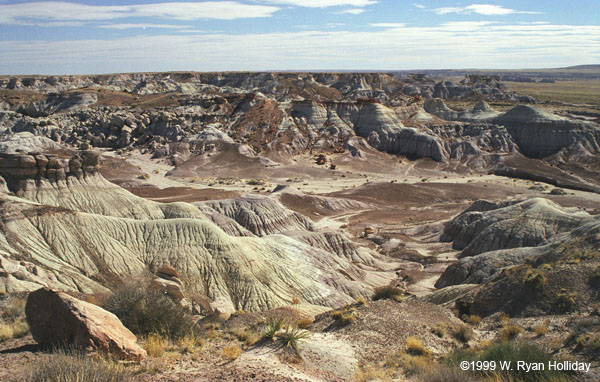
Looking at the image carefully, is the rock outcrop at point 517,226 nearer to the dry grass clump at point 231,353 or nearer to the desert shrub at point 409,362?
the desert shrub at point 409,362

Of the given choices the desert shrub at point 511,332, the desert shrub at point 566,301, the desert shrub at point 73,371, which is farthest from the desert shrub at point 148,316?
the desert shrub at point 566,301

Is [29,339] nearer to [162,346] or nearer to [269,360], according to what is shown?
[162,346]

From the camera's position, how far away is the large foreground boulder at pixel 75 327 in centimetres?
1103

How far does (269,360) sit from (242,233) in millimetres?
27937

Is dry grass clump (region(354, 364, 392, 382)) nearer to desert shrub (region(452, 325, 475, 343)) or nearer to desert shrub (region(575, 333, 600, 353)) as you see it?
desert shrub (region(452, 325, 475, 343))

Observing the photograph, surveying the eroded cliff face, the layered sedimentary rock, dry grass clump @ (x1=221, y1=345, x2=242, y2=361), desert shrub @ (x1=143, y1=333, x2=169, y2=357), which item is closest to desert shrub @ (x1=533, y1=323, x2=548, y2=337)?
dry grass clump @ (x1=221, y1=345, x2=242, y2=361)

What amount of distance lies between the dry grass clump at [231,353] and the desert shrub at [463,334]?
27.2 feet

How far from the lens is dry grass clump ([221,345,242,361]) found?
12.2 metres

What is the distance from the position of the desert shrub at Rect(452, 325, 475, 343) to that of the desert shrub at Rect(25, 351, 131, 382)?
11604 millimetres

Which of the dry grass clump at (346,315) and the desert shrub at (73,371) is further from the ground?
the desert shrub at (73,371)

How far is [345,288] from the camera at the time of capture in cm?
3247

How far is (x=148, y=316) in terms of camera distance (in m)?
13.9

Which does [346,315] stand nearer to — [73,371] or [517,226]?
[73,371]

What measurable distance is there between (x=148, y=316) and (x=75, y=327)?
288cm
